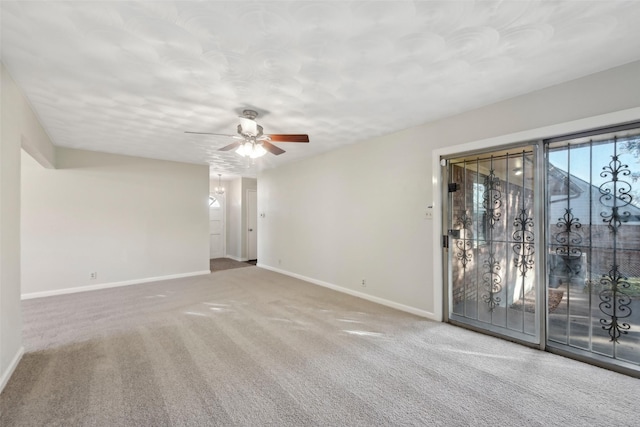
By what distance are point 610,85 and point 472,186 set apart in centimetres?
139

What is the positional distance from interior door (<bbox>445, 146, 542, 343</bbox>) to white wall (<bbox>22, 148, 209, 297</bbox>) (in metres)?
5.32

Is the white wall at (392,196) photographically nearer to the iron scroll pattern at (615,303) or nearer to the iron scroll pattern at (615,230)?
the iron scroll pattern at (615,230)

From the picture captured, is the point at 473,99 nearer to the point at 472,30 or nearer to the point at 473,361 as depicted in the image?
the point at 472,30

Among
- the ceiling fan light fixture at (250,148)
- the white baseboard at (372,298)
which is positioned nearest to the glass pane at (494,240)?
the white baseboard at (372,298)

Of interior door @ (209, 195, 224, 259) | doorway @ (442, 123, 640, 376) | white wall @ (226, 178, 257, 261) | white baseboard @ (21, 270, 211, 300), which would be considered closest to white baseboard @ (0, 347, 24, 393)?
white baseboard @ (21, 270, 211, 300)

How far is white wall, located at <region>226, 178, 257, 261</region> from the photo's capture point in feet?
26.9

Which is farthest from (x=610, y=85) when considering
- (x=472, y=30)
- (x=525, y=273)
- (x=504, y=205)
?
(x=525, y=273)

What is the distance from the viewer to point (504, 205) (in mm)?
3035

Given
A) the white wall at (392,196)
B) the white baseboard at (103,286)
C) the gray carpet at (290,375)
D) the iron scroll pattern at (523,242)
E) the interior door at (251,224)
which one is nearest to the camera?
the gray carpet at (290,375)

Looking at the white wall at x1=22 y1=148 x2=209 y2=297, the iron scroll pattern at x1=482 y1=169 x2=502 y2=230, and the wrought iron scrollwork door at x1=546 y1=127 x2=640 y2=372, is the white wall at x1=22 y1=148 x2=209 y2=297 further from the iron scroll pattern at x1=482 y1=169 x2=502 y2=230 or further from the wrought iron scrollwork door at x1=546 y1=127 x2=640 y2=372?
the wrought iron scrollwork door at x1=546 y1=127 x2=640 y2=372

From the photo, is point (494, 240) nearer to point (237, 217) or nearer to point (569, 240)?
point (569, 240)

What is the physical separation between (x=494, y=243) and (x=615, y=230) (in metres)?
0.97

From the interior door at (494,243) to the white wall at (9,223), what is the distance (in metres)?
4.30

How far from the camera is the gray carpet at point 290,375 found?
1822 millimetres
